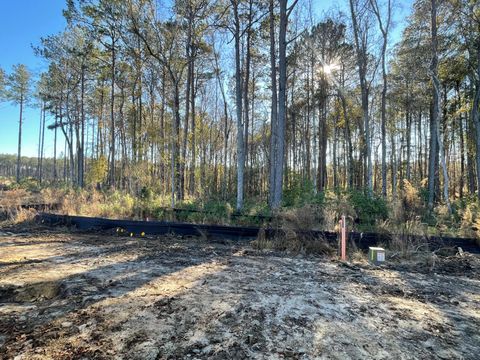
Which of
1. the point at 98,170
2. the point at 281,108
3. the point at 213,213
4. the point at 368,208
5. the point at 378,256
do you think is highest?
the point at 281,108

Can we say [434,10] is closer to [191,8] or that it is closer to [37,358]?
[191,8]

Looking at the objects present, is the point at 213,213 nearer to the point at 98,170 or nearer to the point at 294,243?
the point at 294,243

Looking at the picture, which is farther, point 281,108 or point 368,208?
point 281,108

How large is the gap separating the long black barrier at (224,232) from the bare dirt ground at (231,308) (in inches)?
30.4

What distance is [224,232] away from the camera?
6.78 m

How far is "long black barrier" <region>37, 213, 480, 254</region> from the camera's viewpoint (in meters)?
5.74

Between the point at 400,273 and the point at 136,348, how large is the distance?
393 centimetres

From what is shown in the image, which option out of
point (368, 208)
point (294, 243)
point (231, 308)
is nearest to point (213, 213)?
point (294, 243)

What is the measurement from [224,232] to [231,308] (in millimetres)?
3920

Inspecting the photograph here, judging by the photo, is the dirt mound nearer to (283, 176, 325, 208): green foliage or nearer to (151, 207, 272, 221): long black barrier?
(151, 207, 272, 221): long black barrier

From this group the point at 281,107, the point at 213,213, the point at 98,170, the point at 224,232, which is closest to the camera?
the point at 224,232

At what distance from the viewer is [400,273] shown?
14.5 ft

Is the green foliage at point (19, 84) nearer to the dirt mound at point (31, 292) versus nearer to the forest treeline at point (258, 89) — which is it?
the forest treeline at point (258, 89)

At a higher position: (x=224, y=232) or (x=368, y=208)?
(x=368, y=208)
